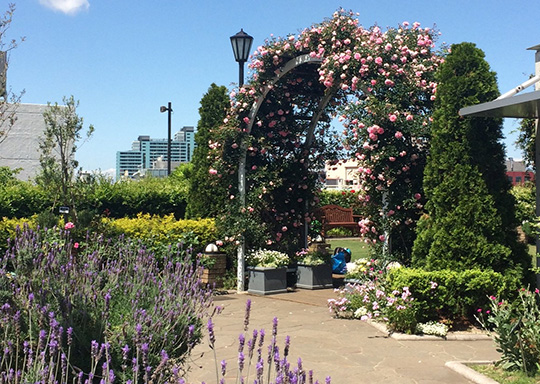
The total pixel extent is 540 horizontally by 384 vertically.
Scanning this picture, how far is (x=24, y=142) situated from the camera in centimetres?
3259

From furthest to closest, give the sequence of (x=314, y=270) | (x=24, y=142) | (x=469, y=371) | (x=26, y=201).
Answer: (x=24, y=142), (x=26, y=201), (x=314, y=270), (x=469, y=371)

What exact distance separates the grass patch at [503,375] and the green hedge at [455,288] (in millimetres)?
1392

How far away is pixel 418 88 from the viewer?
7.66 meters

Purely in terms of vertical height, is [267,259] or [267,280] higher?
[267,259]

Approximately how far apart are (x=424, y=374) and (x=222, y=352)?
1.96 metres

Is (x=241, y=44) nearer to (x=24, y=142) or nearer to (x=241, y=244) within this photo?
(x=241, y=244)

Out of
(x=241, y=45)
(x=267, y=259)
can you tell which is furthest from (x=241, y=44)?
(x=267, y=259)

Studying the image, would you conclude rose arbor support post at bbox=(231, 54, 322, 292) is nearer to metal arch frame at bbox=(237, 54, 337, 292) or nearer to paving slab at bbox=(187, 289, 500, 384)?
metal arch frame at bbox=(237, 54, 337, 292)

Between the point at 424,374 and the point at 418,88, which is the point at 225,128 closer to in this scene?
the point at 418,88

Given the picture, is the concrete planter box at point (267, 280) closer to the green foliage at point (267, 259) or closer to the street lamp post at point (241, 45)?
the green foliage at point (267, 259)

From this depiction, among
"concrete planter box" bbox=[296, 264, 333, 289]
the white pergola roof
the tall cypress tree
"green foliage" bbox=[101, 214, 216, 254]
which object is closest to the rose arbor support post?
"green foliage" bbox=[101, 214, 216, 254]

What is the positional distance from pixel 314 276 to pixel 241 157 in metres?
2.51

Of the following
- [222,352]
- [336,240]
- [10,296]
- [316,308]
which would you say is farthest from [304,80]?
[336,240]

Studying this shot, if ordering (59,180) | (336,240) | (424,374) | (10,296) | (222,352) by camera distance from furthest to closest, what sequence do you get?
(336,240), (59,180), (222,352), (424,374), (10,296)
